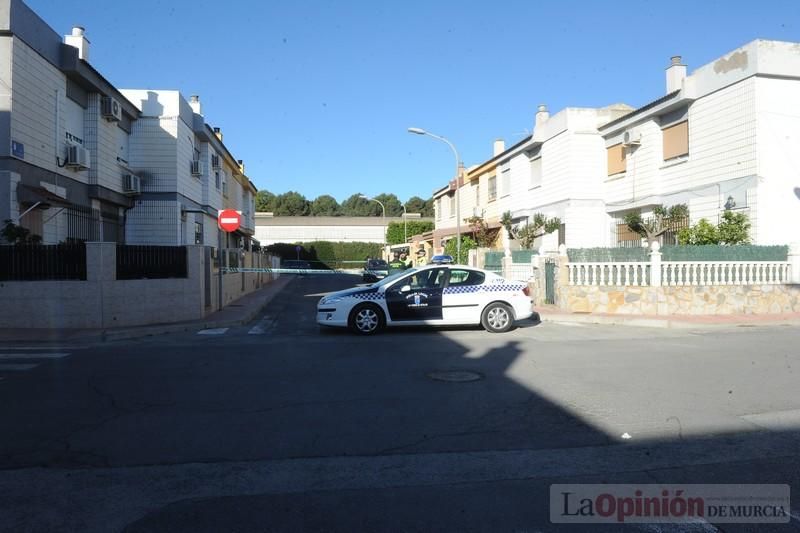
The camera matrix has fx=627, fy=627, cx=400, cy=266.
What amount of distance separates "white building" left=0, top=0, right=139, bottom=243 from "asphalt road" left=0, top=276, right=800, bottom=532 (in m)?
6.89

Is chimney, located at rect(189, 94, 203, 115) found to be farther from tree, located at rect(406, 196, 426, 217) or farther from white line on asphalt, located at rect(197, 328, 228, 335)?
tree, located at rect(406, 196, 426, 217)

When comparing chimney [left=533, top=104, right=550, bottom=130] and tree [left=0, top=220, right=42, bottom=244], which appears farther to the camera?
chimney [left=533, top=104, right=550, bottom=130]

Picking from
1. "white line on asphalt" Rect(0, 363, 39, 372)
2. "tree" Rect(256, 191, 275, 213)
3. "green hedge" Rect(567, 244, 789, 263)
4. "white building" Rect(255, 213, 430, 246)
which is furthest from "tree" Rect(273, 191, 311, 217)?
"white line on asphalt" Rect(0, 363, 39, 372)

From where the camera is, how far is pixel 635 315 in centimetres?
1584

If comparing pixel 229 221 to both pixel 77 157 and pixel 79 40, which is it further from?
pixel 79 40

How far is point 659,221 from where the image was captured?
19.4 metres

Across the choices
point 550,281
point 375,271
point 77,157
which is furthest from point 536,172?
point 77,157

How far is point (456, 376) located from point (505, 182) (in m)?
23.8

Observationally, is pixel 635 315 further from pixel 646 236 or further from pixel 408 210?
pixel 408 210

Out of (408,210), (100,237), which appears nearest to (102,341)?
(100,237)

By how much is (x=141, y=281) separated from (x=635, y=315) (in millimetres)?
12011

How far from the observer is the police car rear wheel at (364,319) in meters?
12.7

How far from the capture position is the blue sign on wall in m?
14.6

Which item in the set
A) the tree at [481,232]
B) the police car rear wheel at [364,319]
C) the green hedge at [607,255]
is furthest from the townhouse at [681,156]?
the police car rear wheel at [364,319]
